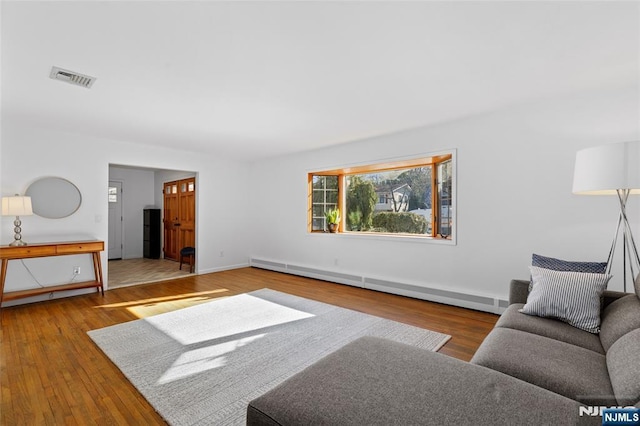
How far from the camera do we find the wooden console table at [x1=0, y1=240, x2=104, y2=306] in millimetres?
3607

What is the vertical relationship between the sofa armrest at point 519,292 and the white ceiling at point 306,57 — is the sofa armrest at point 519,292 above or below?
below

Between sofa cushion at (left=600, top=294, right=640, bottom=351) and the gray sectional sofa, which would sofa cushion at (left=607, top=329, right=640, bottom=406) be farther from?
sofa cushion at (left=600, top=294, right=640, bottom=351)

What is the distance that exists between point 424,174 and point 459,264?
1.57 m

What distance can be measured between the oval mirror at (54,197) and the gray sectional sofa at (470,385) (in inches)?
186

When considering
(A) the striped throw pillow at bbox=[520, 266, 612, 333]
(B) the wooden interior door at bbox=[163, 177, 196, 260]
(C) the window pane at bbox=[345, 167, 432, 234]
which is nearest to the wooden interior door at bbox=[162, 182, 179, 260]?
(B) the wooden interior door at bbox=[163, 177, 196, 260]

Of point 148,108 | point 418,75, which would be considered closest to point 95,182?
point 148,108

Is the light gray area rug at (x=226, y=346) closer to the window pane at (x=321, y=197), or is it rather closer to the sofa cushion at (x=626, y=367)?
the sofa cushion at (x=626, y=367)

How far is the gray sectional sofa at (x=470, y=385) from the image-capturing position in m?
1.07

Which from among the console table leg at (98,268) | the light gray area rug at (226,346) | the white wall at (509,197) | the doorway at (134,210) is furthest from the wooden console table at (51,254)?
the white wall at (509,197)

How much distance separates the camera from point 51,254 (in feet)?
12.6

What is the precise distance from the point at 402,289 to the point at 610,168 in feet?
9.08

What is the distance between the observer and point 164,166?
5414 mm

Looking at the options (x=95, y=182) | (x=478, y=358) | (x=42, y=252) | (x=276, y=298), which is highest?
(x=95, y=182)

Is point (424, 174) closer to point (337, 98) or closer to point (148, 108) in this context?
point (337, 98)
